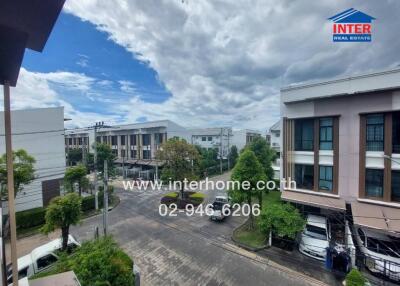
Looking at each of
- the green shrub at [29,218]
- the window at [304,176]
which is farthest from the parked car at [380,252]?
the green shrub at [29,218]

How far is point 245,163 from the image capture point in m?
12.7

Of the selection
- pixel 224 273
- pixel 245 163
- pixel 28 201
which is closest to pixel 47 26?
pixel 224 273

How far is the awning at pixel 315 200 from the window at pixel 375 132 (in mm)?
3501

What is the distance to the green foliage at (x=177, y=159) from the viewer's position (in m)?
18.7

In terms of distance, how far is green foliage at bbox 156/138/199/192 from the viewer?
18688mm

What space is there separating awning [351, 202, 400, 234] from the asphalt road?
14.9 feet

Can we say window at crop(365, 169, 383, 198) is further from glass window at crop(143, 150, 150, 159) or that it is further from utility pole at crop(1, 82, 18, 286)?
glass window at crop(143, 150, 150, 159)

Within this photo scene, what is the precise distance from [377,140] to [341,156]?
1820mm

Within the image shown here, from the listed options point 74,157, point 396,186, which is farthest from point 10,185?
point 74,157

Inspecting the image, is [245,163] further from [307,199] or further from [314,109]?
[314,109]

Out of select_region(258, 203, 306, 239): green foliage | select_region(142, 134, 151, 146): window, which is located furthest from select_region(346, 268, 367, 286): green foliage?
select_region(142, 134, 151, 146): window

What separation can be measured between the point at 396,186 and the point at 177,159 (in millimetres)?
15063

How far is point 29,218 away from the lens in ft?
46.5

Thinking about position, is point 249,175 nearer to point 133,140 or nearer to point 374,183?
point 374,183
